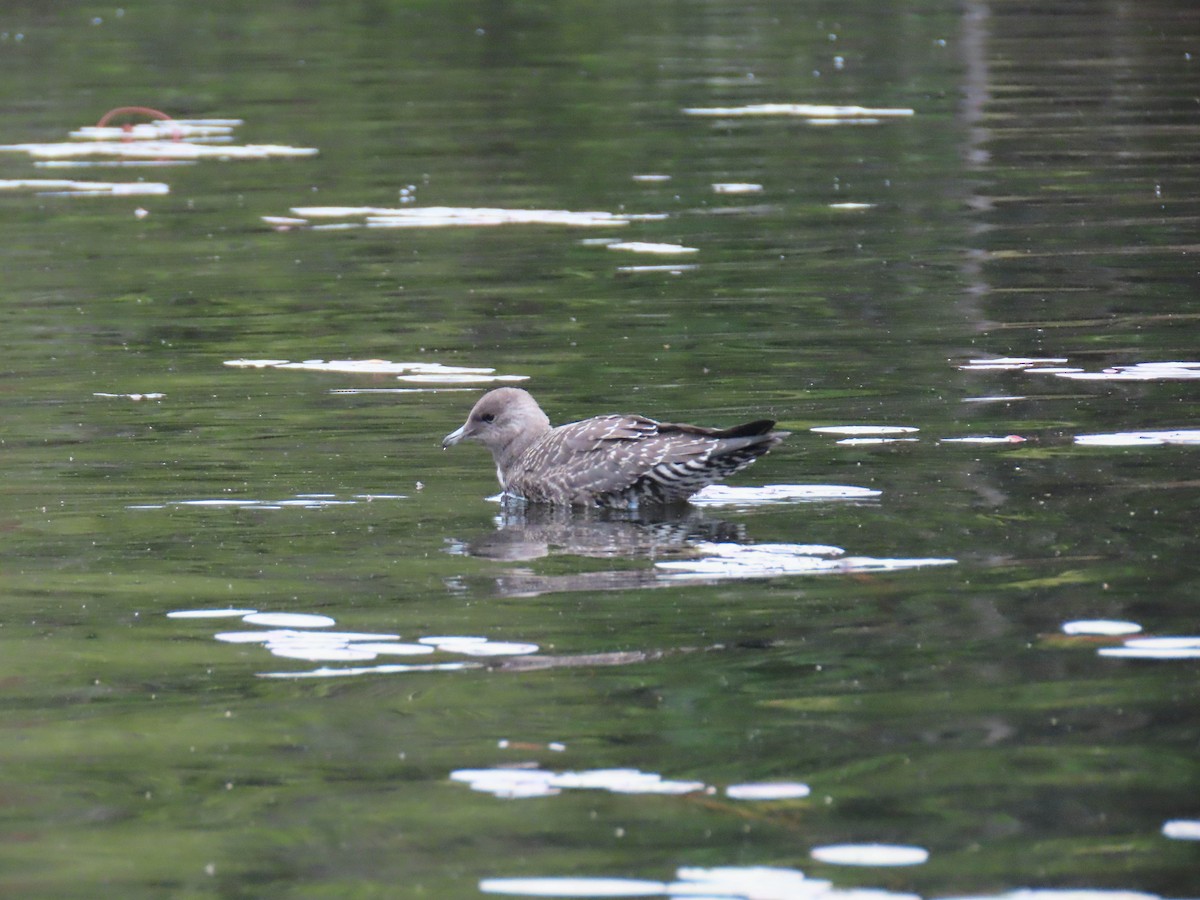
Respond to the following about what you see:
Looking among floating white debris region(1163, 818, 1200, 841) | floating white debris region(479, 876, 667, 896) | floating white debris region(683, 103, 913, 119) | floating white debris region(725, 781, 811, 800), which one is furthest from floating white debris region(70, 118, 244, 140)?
floating white debris region(1163, 818, 1200, 841)

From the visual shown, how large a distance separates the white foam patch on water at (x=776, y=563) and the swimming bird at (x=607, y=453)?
93cm

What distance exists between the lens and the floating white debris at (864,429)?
11469mm

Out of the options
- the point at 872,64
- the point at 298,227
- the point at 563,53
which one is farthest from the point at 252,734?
the point at 563,53

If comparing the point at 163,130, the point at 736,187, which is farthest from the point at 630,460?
the point at 163,130

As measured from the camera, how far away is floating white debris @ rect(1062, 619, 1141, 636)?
7.83 metres

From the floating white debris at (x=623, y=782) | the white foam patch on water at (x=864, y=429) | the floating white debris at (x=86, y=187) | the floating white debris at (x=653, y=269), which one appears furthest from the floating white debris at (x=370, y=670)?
the floating white debris at (x=86, y=187)

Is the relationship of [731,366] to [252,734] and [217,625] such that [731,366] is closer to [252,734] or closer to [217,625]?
[217,625]

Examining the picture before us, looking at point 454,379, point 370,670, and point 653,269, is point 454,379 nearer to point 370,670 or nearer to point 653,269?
point 653,269

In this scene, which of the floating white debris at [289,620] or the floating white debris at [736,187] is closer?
the floating white debris at [289,620]

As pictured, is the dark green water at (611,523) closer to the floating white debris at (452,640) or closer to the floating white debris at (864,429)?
the floating white debris at (452,640)

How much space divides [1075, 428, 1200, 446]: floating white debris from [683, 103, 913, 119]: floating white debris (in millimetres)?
15563

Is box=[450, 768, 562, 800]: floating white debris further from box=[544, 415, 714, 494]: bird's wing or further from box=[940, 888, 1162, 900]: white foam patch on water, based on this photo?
box=[544, 415, 714, 494]: bird's wing

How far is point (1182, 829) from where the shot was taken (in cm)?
607

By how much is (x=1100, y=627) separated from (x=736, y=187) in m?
13.5
